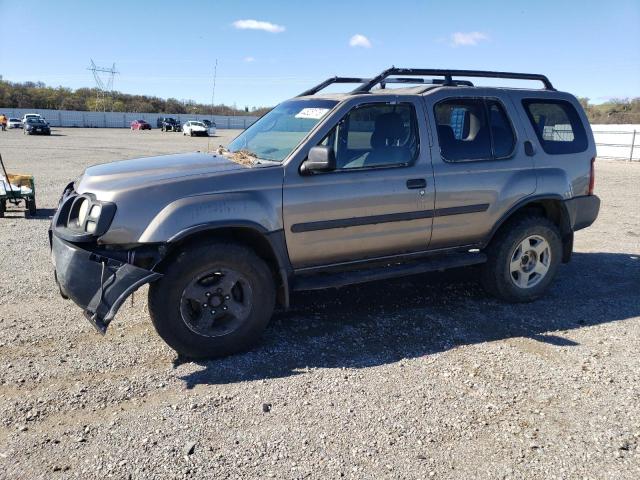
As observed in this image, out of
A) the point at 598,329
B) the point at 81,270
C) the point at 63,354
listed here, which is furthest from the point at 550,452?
the point at 63,354

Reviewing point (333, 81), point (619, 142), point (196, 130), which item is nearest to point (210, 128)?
point (196, 130)

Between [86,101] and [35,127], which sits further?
[86,101]

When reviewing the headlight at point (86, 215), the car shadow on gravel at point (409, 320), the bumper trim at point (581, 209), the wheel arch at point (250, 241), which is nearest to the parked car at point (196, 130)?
the car shadow on gravel at point (409, 320)

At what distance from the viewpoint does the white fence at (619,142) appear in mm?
25312

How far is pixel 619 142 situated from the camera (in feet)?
85.9

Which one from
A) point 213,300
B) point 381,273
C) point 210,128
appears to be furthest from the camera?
point 210,128

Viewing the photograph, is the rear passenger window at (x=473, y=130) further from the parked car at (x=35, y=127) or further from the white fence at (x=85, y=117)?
the white fence at (x=85, y=117)

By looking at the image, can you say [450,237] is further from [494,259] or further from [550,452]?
[550,452]

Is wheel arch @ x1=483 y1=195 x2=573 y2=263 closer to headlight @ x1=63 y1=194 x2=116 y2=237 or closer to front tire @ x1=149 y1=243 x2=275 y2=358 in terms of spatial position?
front tire @ x1=149 y1=243 x2=275 y2=358

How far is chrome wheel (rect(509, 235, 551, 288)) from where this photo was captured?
5.31m

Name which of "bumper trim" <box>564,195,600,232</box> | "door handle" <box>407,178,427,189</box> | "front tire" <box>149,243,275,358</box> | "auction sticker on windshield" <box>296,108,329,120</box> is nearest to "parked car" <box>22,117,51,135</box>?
"auction sticker on windshield" <box>296,108,329,120</box>

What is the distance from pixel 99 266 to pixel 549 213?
4426 millimetres

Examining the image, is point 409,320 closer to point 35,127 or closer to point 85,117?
point 35,127

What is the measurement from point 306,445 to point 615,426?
189cm
